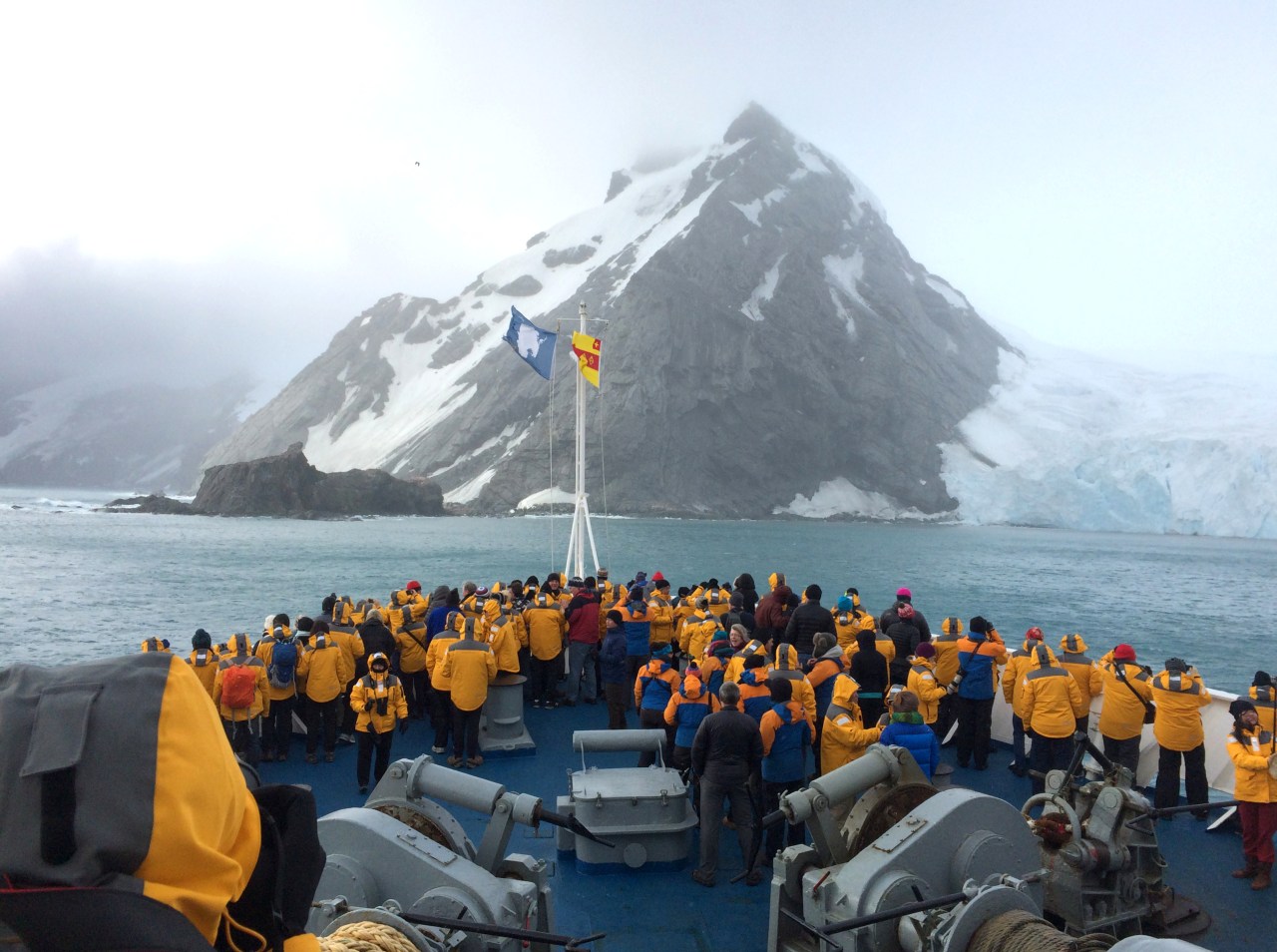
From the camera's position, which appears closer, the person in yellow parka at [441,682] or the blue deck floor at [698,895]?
the blue deck floor at [698,895]

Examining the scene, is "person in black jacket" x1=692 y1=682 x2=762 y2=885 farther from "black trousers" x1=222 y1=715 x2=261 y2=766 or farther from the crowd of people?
"black trousers" x1=222 y1=715 x2=261 y2=766

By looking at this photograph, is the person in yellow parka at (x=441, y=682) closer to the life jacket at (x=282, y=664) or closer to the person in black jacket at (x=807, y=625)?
the life jacket at (x=282, y=664)

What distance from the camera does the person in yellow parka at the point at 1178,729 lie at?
7.35 meters

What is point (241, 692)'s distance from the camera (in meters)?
8.36

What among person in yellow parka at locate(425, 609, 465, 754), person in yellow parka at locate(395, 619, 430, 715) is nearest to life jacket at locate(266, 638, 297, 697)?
person in yellow parka at locate(395, 619, 430, 715)

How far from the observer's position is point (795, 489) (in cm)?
11588

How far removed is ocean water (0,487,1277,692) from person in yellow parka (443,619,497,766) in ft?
78.0

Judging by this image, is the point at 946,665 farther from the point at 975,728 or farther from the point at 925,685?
the point at 925,685

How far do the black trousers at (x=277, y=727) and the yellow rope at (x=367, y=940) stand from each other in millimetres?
7659

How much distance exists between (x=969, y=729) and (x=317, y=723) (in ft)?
25.2

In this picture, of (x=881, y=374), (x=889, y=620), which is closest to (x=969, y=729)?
(x=889, y=620)

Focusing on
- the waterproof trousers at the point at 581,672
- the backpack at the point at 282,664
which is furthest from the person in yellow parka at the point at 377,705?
the waterproof trousers at the point at 581,672

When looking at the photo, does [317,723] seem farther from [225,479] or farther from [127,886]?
[225,479]

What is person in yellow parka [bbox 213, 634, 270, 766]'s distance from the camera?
8352mm
